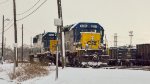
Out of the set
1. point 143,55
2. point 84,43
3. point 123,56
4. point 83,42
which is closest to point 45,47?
point 123,56

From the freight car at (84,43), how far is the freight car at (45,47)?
6.39 m

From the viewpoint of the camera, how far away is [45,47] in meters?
46.9

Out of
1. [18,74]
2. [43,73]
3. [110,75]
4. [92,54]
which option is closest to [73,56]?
[92,54]

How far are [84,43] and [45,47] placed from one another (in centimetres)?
1365

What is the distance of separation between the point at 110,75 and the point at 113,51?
29.1 metres

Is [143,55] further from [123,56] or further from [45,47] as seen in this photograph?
[45,47]

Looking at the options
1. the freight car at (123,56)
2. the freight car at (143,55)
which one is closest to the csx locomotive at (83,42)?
the freight car at (143,55)

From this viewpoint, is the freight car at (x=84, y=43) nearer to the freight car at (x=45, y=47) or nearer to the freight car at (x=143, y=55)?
the freight car at (x=45, y=47)

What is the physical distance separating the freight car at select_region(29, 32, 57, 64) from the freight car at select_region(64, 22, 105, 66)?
21.0 feet

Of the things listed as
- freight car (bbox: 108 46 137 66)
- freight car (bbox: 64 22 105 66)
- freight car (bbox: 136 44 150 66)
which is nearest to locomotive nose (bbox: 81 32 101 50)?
freight car (bbox: 64 22 105 66)

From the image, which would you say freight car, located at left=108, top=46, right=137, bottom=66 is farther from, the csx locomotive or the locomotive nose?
the locomotive nose

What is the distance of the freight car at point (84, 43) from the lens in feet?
110

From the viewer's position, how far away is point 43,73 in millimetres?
26734

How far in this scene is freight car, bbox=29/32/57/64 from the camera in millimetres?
43438
